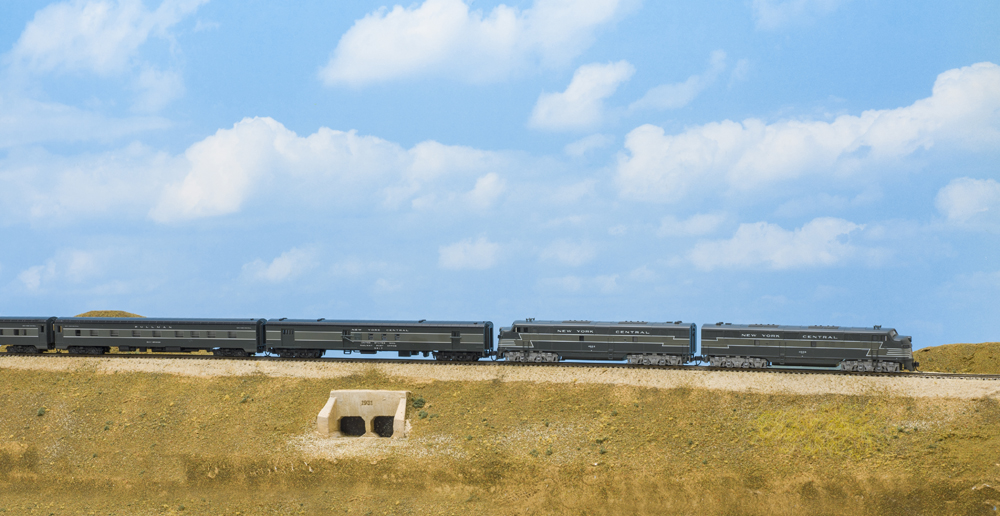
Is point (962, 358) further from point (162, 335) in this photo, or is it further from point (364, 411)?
point (162, 335)

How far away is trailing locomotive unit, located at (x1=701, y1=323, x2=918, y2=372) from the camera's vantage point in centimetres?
4409

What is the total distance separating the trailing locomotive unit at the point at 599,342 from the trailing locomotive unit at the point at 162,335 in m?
18.8

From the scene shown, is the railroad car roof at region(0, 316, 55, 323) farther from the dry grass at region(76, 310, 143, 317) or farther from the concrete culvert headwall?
the concrete culvert headwall

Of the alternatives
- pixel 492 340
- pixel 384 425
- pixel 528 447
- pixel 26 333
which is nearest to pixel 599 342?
pixel 492 340

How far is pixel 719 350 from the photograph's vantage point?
45.7 meters

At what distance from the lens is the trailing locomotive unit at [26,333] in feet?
181

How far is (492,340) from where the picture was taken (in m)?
49.3

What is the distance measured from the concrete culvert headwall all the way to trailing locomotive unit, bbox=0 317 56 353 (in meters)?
26.4

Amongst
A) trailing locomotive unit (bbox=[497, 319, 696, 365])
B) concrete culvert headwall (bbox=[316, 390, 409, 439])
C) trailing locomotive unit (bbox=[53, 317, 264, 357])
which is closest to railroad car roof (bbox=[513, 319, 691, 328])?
trailing locomotive unit (bbox=[497, 319, 696, 365])

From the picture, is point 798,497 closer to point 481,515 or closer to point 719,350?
point 719,350

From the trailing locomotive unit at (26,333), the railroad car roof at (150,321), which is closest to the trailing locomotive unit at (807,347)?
the railroad car roof at (150,321)

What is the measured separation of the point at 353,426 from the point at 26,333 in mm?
29251

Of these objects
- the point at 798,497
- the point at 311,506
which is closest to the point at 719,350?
the point at 798,497

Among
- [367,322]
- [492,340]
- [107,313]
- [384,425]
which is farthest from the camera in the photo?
[107,313]
